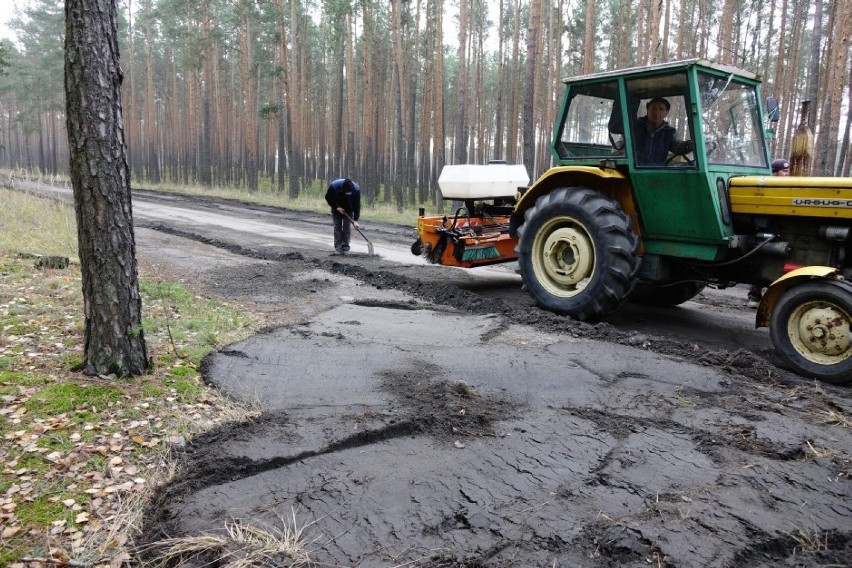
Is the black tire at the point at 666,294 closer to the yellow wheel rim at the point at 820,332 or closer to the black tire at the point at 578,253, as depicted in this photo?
the black tire at the point at 578,253

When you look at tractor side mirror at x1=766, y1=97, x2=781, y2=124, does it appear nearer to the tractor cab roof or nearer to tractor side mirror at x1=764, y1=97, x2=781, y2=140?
tractor side mirror at x1=764, y1=97, x2=781, y2=140

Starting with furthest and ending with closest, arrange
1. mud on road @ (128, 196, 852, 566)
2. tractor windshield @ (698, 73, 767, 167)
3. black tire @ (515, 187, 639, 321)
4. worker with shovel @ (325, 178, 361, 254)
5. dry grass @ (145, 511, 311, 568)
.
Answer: worker with shovel @ (325, 178, 361, 254), black tire @ (515, 187, 639, 321), tractor windshield @ (698, 73, 767, 167), mud on road @ (128, 196, 852, 566), dry grass @ (145, 511, 311, 568)

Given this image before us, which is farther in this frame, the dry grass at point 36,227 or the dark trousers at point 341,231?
the dark trousers at point 341,231

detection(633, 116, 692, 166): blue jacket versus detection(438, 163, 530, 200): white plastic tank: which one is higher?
detection(633, 116, 692, 166): blue jacket

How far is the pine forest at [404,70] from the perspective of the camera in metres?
20.7

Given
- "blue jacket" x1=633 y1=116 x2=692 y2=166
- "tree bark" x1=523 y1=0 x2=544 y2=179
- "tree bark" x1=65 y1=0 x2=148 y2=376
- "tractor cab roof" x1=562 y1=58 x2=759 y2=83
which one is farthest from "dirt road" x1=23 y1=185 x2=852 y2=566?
"tree bark" x1=523 y1=0 x2=544 y2=179

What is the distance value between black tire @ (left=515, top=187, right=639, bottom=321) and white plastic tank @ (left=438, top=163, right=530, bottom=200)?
1.26 metres

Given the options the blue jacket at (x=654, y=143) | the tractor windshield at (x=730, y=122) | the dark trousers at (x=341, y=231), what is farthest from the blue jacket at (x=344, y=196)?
the tractor windshield at (x=730, y=122)

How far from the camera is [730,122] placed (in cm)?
584

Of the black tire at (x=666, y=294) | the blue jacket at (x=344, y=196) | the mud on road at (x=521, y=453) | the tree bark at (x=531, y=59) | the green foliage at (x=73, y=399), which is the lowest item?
the mud on road at (x=521, y=453)

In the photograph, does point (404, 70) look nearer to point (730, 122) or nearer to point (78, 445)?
point (730, 122)

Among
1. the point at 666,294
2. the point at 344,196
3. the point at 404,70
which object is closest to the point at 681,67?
the point at 666,294

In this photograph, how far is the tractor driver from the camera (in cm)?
575

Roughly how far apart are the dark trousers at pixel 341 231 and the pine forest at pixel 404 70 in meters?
6.88
